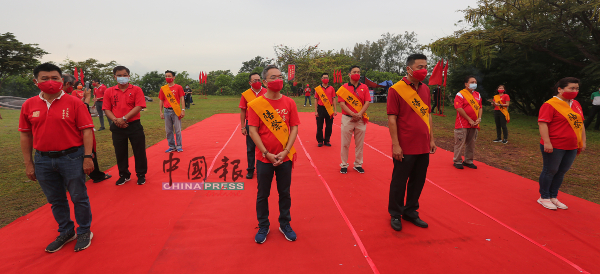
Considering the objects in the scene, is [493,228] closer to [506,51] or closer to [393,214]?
[393,214]

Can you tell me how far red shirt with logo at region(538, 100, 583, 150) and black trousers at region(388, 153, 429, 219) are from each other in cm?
186

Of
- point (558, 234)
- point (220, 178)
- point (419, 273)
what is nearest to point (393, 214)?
point (419, 273)

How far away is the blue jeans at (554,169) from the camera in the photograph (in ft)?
11.1

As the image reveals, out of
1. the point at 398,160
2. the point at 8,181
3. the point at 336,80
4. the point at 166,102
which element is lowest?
the point at 8,181

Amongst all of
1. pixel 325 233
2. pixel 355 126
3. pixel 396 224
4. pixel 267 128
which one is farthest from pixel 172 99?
pixel 396 224

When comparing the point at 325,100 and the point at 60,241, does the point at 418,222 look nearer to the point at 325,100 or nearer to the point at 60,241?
the point at 60,241

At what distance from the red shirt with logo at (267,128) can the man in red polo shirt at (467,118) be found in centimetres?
374

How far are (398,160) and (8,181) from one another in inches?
233

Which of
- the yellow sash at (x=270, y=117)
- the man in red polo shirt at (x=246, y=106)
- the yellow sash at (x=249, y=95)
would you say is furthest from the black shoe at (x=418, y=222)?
the yellow sash at (x=249, y=95)

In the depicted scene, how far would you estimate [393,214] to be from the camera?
3.01 metres

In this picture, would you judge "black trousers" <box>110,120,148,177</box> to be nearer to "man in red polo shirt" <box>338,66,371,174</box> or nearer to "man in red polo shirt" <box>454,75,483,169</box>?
"man in red polo shirt" <box>338,66,371,174</box>

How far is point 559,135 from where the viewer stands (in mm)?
3355

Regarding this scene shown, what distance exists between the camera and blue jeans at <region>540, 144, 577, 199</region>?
340 cm

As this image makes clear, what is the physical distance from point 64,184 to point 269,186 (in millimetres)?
2050
